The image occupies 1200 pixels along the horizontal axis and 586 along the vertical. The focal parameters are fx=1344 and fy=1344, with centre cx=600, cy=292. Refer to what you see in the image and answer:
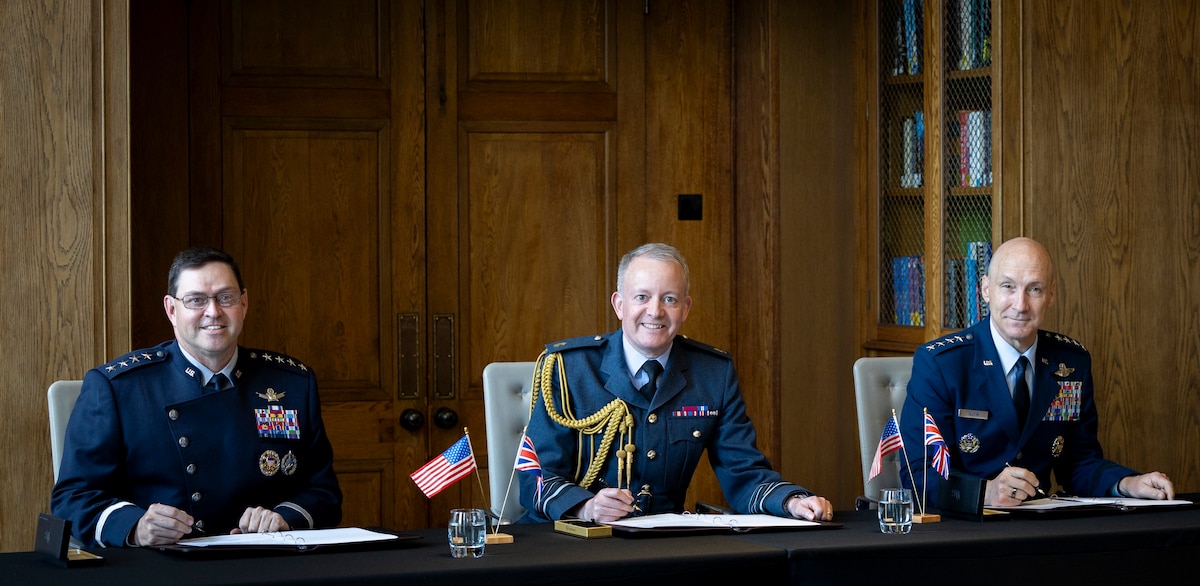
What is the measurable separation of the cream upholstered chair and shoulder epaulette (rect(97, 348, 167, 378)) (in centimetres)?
171

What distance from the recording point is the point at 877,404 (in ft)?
11.5

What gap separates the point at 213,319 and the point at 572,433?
0.84 m

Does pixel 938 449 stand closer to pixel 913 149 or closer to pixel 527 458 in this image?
pixel 527 458

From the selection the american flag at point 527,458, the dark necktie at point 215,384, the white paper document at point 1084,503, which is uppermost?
the dark necktie at point 215,384

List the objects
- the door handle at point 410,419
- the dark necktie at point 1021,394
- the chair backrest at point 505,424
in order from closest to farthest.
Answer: the chair backrest at point 505,424 → the dark necktie at point 1021,394 → the door handle at point 410,419

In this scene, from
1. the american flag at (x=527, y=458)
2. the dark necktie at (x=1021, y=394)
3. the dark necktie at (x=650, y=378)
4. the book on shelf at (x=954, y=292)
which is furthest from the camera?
the book on shelf at (x=954, y=292)

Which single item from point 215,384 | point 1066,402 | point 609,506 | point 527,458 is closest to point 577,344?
point 527,458

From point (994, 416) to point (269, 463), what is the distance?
1745 mm

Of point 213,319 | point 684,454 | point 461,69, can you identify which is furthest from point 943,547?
point 461,69

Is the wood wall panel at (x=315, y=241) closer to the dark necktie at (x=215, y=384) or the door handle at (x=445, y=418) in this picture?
the door handle at (x=445, y=418)

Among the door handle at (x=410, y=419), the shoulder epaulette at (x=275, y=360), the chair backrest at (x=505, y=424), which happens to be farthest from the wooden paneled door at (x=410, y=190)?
the shoulder epaulette at (x=275, y=360)

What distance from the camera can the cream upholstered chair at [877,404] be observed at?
137 inches

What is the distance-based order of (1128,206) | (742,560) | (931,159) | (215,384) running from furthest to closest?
(931,159) → (1128,206) → (215,384) → (742,560)

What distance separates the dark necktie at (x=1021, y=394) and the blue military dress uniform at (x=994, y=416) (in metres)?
0.02
